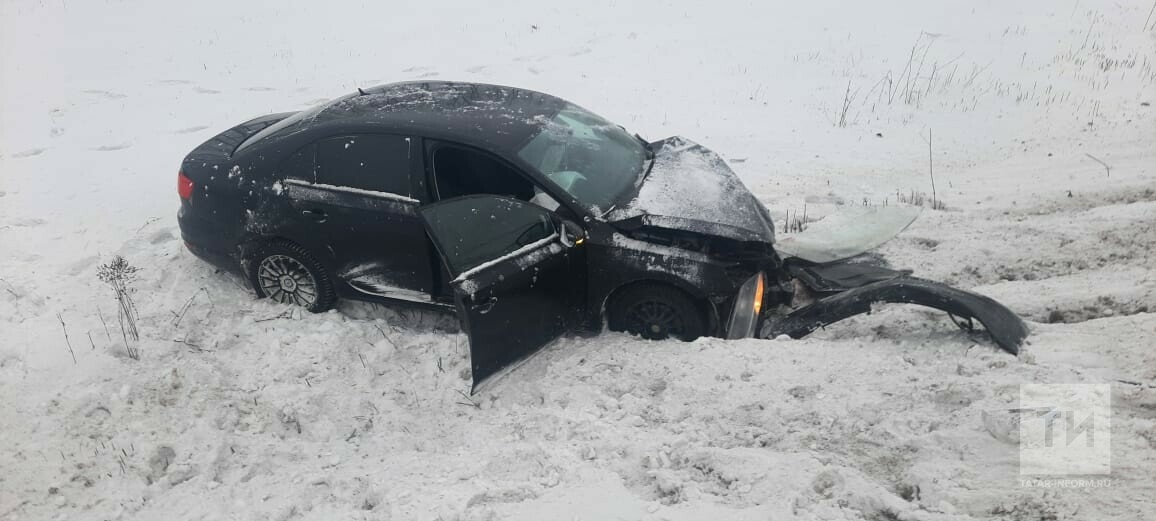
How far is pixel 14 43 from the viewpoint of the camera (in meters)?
11.3

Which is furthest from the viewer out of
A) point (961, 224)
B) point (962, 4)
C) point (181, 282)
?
point (962, 4)

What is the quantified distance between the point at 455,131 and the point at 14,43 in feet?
33.9

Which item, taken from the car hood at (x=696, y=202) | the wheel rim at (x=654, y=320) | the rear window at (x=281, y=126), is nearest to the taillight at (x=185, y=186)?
the rear window at (x=281, y=126)

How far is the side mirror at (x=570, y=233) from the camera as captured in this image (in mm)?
4602

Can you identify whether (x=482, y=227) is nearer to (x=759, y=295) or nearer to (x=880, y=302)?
(x=759, y=295)

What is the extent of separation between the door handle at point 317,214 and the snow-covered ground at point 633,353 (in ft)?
2.44

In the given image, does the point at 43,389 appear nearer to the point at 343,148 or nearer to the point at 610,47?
the point at 343,148

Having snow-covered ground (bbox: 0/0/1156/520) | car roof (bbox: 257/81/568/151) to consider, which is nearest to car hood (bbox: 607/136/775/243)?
snow-covered ground (bbox: 0/0/1156/520)

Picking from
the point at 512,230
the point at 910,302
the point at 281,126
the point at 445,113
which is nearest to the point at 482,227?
the point at 512,230

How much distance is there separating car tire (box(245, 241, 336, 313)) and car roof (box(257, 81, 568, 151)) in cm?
88

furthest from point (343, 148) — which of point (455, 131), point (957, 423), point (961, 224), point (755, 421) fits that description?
point (961, 224)

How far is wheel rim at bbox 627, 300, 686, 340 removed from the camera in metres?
4.81

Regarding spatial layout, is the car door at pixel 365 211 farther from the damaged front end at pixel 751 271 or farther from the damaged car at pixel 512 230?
the damaged front end at pixel 751 271

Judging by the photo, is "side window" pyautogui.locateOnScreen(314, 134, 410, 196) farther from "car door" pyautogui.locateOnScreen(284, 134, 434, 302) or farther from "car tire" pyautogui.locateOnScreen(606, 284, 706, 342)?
"car tire" pyautogui.locateOnScreen(606, 284, 706, 342)
